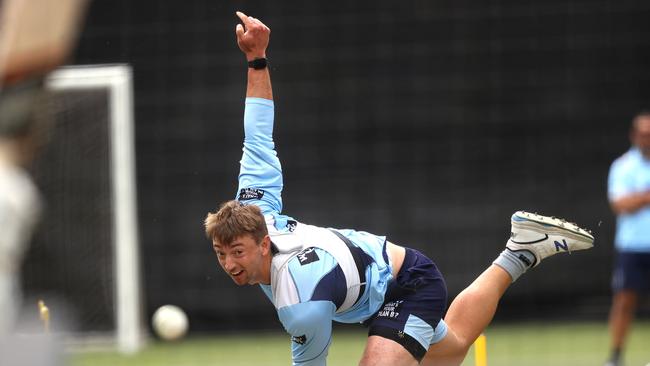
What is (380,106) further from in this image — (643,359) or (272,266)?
(272,266)

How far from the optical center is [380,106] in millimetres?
9859

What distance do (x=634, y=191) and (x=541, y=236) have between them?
8.84 ft

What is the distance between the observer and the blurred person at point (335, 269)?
463 centimetres

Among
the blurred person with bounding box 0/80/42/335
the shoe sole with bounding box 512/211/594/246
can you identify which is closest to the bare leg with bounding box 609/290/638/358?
the shoe sole with bounding box 512/211/594/246

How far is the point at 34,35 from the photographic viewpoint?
2189mm

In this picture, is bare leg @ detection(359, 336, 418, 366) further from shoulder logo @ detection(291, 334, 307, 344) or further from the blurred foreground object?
the blurred foreground object

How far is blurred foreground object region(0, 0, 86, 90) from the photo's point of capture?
218 centimetres

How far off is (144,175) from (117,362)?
5.97 feet

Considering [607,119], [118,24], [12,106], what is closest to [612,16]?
[607,119]

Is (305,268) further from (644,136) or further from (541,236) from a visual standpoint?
(644,136)

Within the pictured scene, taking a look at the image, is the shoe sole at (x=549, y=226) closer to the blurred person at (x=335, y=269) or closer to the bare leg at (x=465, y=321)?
the blurred person at (x=335, y=269)

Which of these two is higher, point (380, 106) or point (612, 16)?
point (612, 16)

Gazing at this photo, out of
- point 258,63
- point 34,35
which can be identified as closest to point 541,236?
point 258,63

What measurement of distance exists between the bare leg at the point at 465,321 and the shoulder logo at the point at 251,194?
106 centimetres
